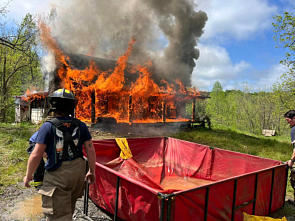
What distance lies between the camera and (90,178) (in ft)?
9.07

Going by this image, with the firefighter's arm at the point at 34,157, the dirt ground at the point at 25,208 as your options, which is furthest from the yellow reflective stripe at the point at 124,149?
the firefighter's arm at the point at 34,157

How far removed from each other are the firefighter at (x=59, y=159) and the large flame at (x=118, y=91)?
9375 mm

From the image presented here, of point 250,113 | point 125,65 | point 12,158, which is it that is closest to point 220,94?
point 250,113

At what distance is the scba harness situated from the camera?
2.34m

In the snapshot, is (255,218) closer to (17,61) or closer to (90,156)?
(90,156)

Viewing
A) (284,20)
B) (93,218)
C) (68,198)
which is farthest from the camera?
(284,20)

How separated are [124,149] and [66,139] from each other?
13.3 feet

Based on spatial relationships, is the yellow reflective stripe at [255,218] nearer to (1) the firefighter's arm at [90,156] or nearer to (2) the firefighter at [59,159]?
(1) the firefighter's arm at [90,156]

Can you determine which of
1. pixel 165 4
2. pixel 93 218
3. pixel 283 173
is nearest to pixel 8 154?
pixel 93 218

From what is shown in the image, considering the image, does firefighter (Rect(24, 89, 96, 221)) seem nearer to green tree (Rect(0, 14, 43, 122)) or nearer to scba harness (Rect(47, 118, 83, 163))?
scba harness (Rect(47, 118, 83, 163))

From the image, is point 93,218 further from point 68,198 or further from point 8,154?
point 8,154

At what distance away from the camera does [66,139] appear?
2.40 m

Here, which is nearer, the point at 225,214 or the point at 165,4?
the point at 225,214

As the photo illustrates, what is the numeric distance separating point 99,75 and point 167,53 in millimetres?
7072
